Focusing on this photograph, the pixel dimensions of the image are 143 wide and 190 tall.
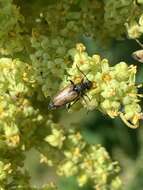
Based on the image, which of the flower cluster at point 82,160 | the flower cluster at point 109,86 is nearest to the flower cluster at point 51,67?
the flower cluster at point 109,86

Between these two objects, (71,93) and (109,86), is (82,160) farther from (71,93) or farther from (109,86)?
(109,86)

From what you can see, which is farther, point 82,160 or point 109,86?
point 82,160

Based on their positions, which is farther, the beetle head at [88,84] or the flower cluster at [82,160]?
the flower cluster at [82,160]

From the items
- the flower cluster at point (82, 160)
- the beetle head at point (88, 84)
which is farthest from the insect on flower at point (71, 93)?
the flower cluster at point (82, 160)

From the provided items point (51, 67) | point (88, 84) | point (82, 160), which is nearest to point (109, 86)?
point (88, 84)

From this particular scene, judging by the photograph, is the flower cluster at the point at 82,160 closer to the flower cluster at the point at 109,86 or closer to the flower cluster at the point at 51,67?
the flower cluster at the point at 51,67

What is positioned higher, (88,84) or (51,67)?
(51,67)

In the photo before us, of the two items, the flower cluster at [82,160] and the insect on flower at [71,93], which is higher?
the flower cluster at [82,160]

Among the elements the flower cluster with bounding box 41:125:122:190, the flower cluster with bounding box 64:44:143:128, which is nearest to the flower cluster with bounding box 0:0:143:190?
the flower cluster with bounding box 64:44:143:128
